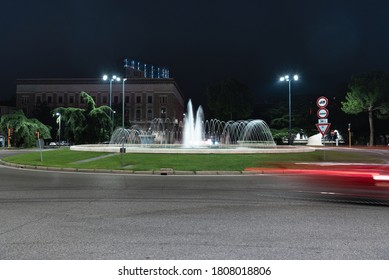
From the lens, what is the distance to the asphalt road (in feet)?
16.7

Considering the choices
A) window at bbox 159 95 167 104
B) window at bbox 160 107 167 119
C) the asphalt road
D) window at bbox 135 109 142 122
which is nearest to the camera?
the asphalt road

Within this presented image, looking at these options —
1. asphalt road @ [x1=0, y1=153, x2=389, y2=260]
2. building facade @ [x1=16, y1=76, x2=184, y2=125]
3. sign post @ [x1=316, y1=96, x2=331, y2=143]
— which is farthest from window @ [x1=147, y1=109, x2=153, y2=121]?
asphalt road @ [x1=0, y1=153, x2=389, y2=260]

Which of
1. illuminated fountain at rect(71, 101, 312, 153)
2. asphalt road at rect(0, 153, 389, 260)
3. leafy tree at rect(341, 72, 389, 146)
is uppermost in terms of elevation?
leafy tree at rect(341, 72, 389, 146)

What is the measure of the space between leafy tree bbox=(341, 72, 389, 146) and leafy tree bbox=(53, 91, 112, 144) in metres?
43.5

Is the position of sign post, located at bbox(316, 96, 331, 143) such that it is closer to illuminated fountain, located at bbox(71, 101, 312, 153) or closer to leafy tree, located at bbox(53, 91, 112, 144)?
illuminated fountain, located at bbox(71, 101, 312, 153)

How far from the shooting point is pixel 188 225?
21.9ft

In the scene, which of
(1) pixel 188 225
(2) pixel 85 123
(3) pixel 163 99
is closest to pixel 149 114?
(3) pixel 163 99

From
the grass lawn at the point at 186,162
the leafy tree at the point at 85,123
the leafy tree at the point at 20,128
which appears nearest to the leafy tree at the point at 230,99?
the leafy tree at the point at 85,123

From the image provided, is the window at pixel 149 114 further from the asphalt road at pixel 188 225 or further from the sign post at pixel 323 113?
the asphalt road at pixel 188 225

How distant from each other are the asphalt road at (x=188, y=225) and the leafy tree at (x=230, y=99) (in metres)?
69.8

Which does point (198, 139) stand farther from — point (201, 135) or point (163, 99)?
point (163, 99)

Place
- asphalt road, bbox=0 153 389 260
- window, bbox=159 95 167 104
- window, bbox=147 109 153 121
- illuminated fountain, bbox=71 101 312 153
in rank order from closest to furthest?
asphalt road, bbox=0 153 389 260
illuminated fountain, bbox=71 101 312 153
window, bbox=159 95 167 104
window, bbox=147 109 153 121

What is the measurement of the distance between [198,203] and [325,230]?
3.59m

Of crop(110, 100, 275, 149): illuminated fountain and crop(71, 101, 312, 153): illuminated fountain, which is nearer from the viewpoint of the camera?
crop(71, 101, 312, 153): illuminated fountain
